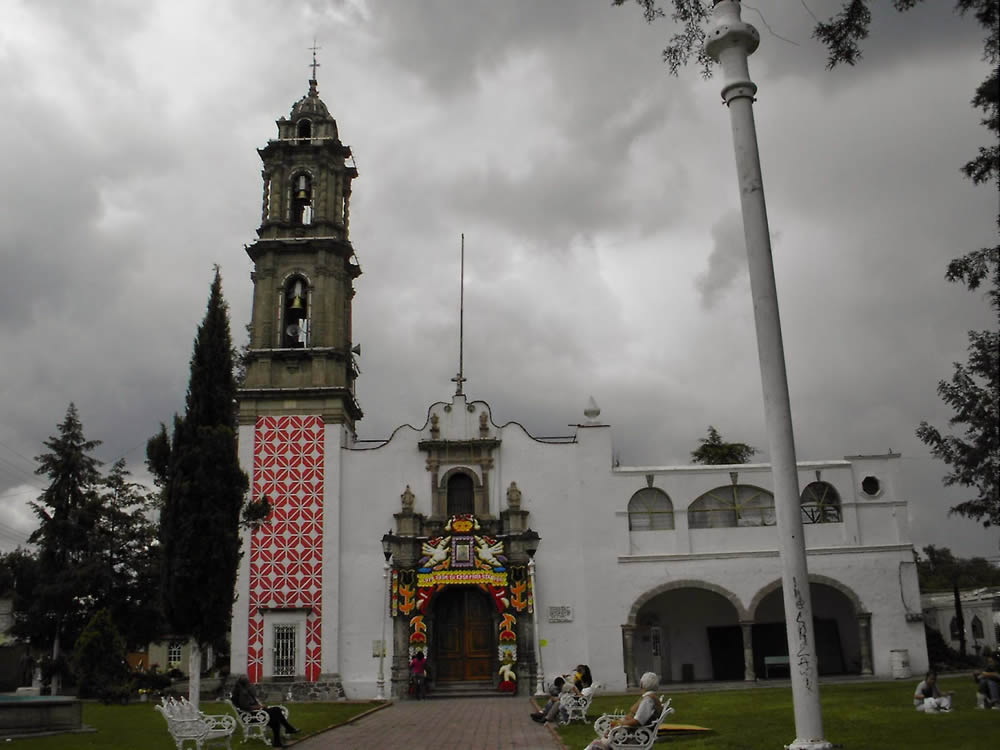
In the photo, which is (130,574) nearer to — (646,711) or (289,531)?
(289,531)

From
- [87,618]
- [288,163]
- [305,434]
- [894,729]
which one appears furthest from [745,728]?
[87,618]

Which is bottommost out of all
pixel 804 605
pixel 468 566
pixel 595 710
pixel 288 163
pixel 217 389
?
pixel 595 710

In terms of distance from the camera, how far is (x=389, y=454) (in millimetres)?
28734

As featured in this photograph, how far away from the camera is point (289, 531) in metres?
27.8

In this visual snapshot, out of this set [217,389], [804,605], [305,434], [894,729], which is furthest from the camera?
[305,434]

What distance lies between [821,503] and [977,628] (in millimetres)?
24238

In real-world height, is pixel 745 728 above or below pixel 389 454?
below

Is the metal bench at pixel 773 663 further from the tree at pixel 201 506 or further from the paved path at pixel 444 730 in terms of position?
the tree at pixel 201 506

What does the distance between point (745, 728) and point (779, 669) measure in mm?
15740

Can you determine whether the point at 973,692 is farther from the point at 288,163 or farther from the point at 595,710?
the point at 288,163

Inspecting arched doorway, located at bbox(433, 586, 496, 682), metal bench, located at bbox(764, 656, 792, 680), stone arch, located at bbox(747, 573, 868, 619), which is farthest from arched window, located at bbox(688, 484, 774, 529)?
arched doorway, located at bbox(433, 586, 496, 682)

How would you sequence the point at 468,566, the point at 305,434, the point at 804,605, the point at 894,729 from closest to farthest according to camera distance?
the point at 804,605 < the point at 894,729 < the point at 468,566 < the point at 305,434

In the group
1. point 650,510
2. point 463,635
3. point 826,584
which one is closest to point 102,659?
point 463,635

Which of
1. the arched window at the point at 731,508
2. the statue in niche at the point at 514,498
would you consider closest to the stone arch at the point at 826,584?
the arched window at the point at 731,508
